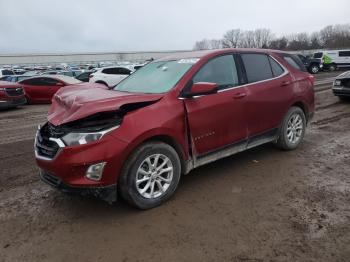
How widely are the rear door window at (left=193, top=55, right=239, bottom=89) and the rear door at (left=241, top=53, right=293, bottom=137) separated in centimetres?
26

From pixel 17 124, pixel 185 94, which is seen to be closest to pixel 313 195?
pixel 185 94

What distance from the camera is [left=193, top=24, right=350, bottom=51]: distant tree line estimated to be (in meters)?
87.6

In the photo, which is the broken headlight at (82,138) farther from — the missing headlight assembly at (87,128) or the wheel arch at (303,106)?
the wheel arch at (303,106)

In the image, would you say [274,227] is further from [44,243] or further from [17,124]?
[17,124]

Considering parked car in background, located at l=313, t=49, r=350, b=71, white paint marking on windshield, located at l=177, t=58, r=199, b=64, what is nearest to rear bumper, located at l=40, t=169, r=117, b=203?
white paint marking on windshield, located at l=177, t=58, r=199, b=64

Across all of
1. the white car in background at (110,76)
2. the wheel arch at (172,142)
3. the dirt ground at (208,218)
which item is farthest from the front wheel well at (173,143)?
the white car in background at (110,76)

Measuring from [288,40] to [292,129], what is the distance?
106202 millimetres

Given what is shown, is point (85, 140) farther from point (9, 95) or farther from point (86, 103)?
point (9, 95)

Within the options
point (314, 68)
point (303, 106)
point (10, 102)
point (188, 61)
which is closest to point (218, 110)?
point (188, 61)

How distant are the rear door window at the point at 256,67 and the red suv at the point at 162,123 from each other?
0.06 ft

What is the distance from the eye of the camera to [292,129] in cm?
589

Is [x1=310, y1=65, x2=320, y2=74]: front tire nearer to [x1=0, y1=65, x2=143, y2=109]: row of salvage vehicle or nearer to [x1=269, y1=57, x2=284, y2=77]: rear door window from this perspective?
[x1=0, y1=65, x2=143, y2=109]: row of salvage vehicle

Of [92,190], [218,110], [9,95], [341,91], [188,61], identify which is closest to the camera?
[92,190]

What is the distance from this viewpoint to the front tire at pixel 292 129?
18.7 ft
